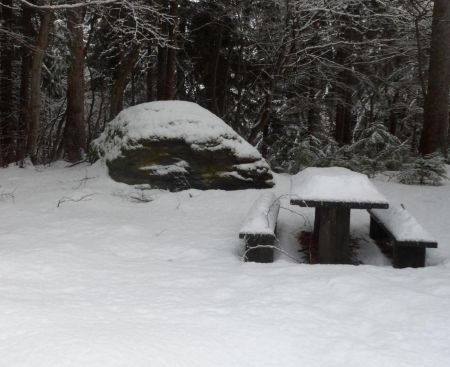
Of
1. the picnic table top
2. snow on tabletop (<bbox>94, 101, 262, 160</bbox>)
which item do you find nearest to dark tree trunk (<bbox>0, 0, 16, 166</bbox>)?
snow on tabletop (<bbox>94, 101, 262, 160</bbox>)

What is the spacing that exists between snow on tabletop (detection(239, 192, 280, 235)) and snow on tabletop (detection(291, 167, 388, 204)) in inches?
17.4

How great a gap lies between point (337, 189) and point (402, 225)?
0.90m

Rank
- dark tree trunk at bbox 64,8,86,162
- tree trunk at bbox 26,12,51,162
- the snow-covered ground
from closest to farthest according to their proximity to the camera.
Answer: the snow-covered ground → tree trunk at bbox 26,12,51,162 → dark tree trunk at bbox 64,8,86,162

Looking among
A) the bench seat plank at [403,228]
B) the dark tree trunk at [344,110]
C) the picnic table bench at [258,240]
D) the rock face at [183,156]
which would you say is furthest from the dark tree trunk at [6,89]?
the bench seat plank at [403,228]

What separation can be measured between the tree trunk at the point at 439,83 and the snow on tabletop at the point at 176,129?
14.9 feet

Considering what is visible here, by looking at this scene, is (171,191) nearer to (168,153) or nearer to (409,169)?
→ (168,153)

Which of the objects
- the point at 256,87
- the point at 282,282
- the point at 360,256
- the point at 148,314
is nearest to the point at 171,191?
the point at 360,256

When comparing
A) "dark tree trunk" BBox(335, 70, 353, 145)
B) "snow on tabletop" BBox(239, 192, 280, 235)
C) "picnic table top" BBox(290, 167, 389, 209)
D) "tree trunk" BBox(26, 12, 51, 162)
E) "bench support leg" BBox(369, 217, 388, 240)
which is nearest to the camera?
"picnic table top" BBox(290, 167, 389, 209)

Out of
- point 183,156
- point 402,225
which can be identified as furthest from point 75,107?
point 402,225

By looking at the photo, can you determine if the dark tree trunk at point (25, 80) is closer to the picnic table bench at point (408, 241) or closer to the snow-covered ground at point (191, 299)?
the snow-covered ground at point (191, 299)

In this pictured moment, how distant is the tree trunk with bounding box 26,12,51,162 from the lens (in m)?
9.90

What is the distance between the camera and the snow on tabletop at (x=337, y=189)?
467cm

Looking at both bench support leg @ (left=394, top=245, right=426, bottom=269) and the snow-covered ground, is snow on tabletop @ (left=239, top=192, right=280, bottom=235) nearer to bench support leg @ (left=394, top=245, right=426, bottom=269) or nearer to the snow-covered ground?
the snow-covered ground

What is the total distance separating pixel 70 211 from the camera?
651 centimetres
